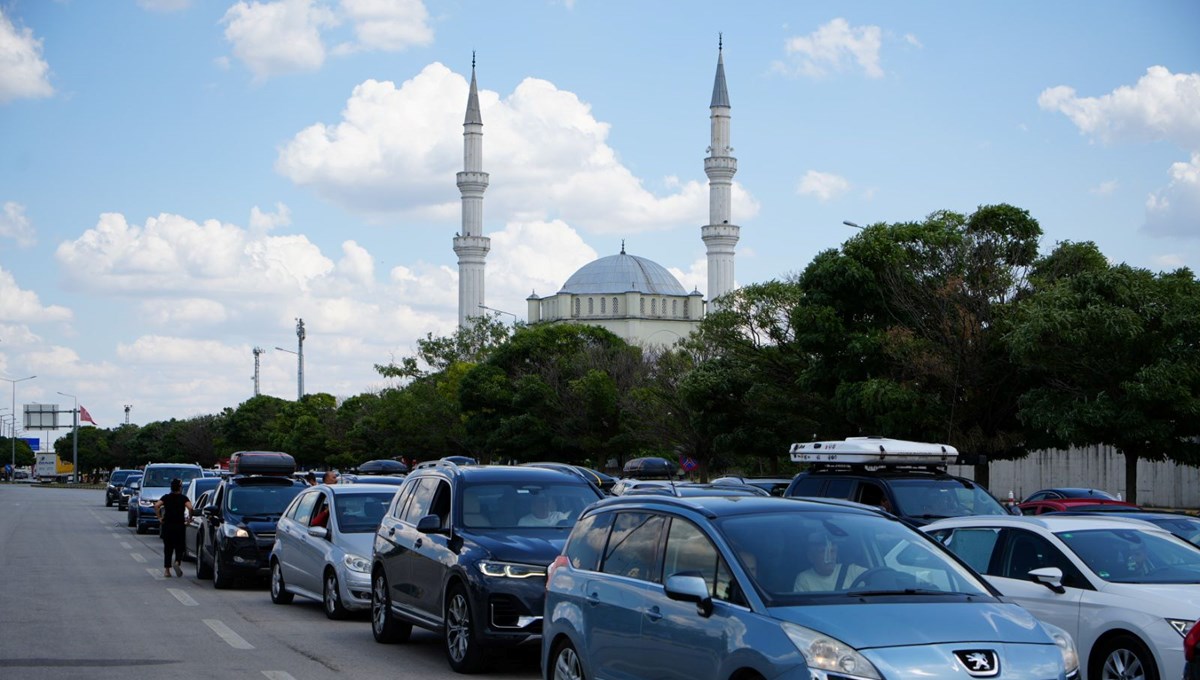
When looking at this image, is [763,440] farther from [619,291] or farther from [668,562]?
[619,291]

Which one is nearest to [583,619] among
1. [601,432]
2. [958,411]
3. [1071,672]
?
[1071,672]

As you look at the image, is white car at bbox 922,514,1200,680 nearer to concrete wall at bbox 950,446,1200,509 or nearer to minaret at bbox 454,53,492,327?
concrete wall at bbox 950,446,1200,509

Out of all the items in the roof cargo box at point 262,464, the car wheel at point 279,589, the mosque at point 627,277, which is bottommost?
the car wheel at point 279,589

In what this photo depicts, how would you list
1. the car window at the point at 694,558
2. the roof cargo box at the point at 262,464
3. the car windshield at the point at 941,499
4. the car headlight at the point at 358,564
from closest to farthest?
1. the car window at the point at 694,558
2. the car headlight at the point at 358,564
3. the car windshield at the point at 941,499
4. the roof cargo box at the point at 262,464

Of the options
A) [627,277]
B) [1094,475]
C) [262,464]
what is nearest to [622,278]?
[627,277]

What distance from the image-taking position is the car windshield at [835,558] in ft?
25.3

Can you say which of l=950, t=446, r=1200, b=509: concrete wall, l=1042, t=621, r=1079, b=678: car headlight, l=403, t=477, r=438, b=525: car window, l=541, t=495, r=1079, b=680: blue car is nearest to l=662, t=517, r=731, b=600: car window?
l=541, t=495, r=1079, b=680: blue car

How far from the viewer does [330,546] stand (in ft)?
54.4

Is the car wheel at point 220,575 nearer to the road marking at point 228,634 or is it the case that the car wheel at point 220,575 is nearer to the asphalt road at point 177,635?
the asphalt road at point 177,635

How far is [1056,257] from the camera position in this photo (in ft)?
118

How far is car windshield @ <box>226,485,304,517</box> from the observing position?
21.7 meters

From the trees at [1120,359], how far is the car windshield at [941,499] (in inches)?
515

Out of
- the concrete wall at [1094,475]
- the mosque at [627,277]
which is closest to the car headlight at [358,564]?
the concrete wall at [1094,475]

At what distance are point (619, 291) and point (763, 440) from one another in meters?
67.6
